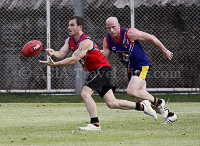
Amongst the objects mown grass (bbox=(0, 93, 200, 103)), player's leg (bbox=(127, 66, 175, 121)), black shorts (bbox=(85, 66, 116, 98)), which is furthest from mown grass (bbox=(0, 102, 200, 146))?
mown grass (bbox=(0, 93, 200, 103))

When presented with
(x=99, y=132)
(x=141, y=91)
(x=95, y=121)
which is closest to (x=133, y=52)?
(x=141, y=91)

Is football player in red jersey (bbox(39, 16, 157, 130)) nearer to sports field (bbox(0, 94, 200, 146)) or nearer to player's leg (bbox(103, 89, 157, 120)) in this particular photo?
player's leg (bbox(103, 89, 157, 120))

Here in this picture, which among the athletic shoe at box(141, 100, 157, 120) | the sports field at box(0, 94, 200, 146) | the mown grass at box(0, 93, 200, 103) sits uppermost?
the athletic shoe at box(141, 100, 157, 120)

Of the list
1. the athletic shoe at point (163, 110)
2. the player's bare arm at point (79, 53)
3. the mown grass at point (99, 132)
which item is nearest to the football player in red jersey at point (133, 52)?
the athletic shoe at point (163, 110)

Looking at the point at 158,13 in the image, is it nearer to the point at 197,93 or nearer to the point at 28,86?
the point at 197,93

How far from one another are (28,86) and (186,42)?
5.01 meters

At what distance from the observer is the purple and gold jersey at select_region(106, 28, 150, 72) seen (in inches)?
299

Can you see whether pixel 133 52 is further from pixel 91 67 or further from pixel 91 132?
pixel 91 132

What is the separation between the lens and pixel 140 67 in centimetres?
768

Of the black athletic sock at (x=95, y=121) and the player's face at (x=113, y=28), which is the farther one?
the player's face at (x=113, y=28)

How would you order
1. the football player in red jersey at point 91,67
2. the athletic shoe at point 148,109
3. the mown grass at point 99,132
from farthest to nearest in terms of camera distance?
the athletic shoe at point 148,109 → the football player in red jersey at point 91,67 → the mown grass at point 99,132

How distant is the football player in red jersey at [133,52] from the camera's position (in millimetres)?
7469

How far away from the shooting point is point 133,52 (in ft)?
25.2

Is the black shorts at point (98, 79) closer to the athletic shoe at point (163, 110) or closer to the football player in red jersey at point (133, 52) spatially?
the football player in red jersey at point (133, 52)
